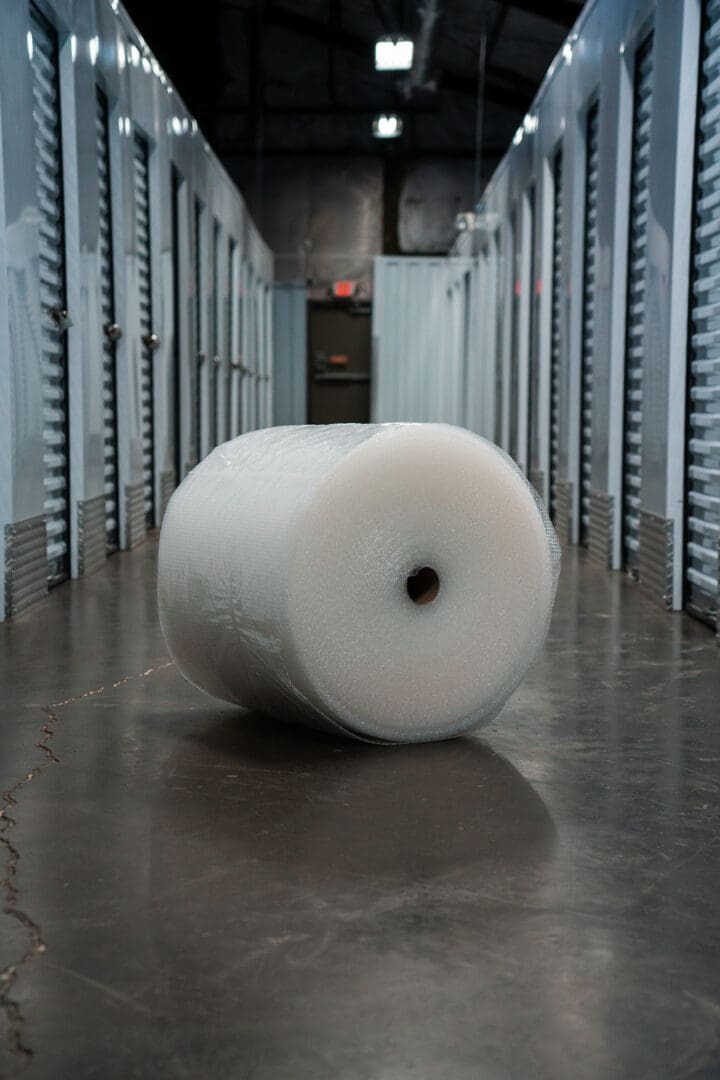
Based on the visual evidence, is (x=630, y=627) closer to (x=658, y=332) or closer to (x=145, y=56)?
(x=658, y=332)

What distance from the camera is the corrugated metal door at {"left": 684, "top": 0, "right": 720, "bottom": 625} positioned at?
18.9 feet

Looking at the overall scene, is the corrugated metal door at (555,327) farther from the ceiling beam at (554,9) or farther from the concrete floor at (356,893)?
the concrete floor at (356,893)

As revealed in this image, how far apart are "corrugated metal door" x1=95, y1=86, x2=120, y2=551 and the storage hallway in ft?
0.12

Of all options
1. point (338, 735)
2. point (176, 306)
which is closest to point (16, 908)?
point (338, 735)

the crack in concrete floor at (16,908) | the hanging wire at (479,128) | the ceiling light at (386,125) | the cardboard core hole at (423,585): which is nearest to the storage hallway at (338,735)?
the crack in concrete floor at (16,908)

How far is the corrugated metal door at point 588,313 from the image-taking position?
8.77 meters

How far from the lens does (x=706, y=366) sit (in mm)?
5875

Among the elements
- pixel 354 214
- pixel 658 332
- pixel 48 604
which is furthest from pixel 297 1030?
pixel 354 214

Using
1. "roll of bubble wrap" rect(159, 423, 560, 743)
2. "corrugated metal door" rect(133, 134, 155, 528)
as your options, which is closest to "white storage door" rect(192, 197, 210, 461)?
"corrugated metal door" rect(133, 134, 155, 528)

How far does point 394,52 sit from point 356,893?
10.9m

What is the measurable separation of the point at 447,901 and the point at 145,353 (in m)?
7.92

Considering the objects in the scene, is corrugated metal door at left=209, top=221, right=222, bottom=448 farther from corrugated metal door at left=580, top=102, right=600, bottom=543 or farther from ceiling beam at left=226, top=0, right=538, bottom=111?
corrugated metal door at left=580, top=102, right=600, bottom=543

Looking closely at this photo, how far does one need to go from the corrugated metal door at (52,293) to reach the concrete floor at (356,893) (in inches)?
114

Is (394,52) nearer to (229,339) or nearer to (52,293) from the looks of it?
(229,339)
